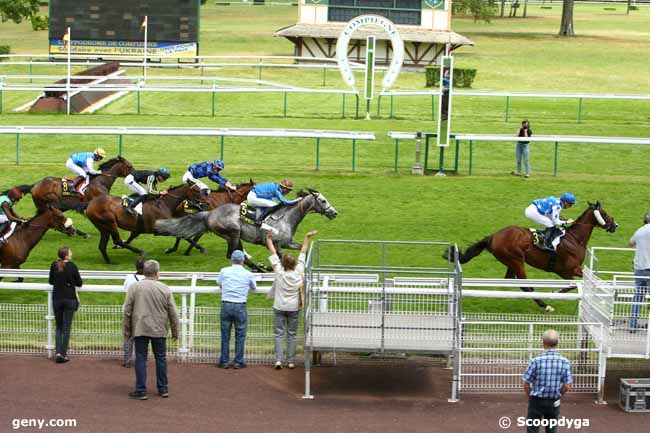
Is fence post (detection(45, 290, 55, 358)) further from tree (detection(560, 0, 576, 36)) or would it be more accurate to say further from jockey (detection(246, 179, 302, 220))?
tree (detection(560, 0, 576, 36))

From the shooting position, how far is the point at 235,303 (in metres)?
10.5

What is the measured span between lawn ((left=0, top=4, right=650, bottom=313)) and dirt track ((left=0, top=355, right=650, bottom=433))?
2.45 meters

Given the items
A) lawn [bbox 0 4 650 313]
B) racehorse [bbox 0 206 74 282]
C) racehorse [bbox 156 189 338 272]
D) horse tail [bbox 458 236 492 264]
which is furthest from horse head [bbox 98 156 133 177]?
horse tail [bbox 458 236 492 264]

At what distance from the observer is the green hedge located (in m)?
37.4

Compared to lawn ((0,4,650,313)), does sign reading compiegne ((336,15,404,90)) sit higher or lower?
higher

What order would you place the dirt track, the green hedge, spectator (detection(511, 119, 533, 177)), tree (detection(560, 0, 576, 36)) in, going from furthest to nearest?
tree (detection(560, 0, 576, 36))
the green hedge
spectator (detection(511, 119, 533, 177))
the dirt track

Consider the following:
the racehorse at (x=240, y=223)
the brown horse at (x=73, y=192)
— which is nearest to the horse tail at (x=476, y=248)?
the racehorse at (x=240, y=223)

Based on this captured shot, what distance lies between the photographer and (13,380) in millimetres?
10227

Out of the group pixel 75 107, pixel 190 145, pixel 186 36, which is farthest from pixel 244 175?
pixel 186 36

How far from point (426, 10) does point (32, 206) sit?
26874mm

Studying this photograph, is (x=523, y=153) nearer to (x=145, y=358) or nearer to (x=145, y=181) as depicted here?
(x=145, y=181)

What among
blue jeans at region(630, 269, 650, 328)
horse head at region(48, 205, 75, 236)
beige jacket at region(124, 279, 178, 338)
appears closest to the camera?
beige jacket at region(124, 279, 178, 338)

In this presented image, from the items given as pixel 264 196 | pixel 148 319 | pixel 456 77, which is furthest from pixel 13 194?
pixel 456 77

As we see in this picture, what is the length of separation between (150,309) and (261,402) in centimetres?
122
